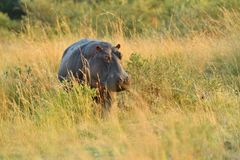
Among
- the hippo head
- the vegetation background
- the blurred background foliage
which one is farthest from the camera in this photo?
the blurred background foliage

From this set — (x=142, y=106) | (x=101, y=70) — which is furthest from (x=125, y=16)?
(x=142, y=106)

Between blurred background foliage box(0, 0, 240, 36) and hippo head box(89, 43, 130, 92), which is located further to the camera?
blurred background foliage box(0, 0, 240, 36)

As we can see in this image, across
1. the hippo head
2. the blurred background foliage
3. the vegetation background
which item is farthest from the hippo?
the blurred background foliage

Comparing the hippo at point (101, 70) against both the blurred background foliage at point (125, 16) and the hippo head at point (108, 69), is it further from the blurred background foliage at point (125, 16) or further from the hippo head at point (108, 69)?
the blurred background foliage at point (125, 16)

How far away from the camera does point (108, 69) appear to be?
6.56 m

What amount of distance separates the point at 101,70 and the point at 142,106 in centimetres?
62

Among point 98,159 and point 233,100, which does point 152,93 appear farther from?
point 98,159

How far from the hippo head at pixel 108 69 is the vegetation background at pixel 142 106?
28cm

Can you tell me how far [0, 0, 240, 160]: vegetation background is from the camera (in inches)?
176

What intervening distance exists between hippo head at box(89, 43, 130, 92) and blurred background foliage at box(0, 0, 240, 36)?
11.2 ft

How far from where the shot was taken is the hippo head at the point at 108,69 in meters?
6.36

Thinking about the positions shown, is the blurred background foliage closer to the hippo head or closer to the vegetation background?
the vegetation background

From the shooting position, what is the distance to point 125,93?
732 cm

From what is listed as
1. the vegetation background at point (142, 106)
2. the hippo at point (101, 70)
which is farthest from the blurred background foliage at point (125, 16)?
the hippo at point (101, 70)
